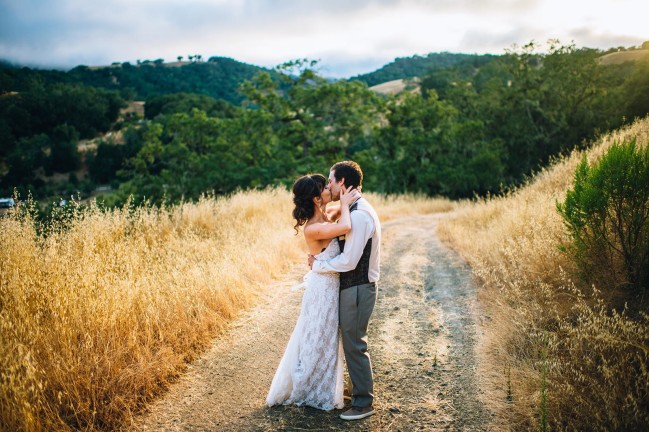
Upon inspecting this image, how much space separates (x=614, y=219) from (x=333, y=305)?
150 inches

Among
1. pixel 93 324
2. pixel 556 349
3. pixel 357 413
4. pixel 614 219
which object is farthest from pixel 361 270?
pixel 614 219

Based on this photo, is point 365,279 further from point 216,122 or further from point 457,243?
point 216,122

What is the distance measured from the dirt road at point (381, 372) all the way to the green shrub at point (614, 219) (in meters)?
1.73

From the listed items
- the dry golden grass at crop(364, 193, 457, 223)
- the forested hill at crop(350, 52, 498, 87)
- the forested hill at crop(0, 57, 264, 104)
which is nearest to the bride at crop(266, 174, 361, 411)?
the dry golden grass at crop(364, 193, 457, 223)

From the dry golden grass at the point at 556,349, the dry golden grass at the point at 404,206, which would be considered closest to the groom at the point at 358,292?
the dry golden grass at the point at 556,349

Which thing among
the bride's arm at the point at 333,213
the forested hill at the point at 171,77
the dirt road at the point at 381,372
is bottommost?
the dirt road at the point at 381,372

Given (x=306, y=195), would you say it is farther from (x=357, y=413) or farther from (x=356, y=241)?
(x=357, y=413)

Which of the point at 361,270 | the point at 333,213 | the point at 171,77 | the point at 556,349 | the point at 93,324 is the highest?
the point at 171,77

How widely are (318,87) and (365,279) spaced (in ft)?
75.2

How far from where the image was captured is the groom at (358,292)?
3.30 metres

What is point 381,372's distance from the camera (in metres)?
4.03

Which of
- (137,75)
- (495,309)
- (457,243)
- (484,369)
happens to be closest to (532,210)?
(457,243)

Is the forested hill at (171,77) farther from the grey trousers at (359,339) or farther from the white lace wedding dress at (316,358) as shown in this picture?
the grey trousers at (359,339)

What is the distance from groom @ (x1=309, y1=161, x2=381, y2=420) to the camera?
10.8ft
